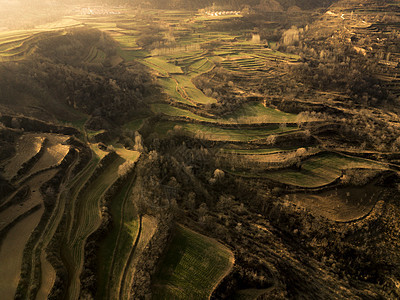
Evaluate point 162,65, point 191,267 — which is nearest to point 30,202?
point 191,267

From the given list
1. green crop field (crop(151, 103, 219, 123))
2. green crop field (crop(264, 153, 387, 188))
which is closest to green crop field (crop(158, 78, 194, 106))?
green crop field (crop(151, 103, 219, 123))

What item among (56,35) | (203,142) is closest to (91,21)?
(56,35)

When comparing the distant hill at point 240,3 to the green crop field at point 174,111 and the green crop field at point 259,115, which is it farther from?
the green crop field at point 174,111

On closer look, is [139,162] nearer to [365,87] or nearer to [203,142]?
[203,142]

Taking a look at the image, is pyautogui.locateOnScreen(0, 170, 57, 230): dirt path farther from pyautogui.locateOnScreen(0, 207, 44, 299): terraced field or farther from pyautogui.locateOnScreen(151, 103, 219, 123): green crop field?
pyautogui.locateOnScreen(151, 103, 219, 123): green crop field

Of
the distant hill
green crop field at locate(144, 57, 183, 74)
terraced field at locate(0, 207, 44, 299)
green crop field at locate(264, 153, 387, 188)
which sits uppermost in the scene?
the distant hill
